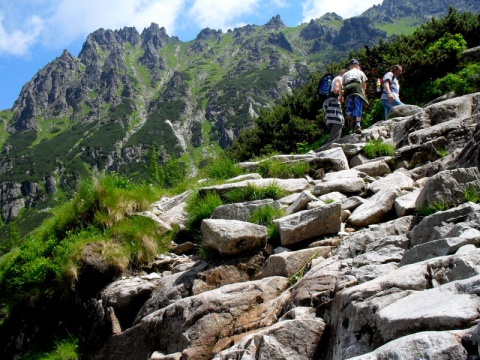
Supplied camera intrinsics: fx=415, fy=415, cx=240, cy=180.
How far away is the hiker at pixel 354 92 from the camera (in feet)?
48.1

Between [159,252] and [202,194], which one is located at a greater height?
[202,194]

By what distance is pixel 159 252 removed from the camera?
8648 millimetres

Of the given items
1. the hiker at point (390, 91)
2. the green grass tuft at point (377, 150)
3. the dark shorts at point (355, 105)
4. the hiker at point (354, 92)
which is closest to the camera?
the green grass tuft at point (377, 150)

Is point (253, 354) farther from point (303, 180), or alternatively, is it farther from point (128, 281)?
point (303, 180)

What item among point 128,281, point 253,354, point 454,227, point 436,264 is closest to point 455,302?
point 436,264

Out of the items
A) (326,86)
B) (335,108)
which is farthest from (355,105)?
(326,86)

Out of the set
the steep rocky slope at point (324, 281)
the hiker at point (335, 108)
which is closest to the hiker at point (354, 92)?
the hiker at point (335, 108)

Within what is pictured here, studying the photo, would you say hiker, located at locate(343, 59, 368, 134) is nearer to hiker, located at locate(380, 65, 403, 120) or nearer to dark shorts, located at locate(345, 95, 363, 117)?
dark shorts, located at locate(345, 95, 363, 117)

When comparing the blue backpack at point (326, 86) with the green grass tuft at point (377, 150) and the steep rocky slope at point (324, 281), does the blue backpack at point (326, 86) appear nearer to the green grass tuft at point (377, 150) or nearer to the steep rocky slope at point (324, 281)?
the green grass tuft at point (377, 150)

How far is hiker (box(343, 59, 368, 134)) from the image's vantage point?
577 inches

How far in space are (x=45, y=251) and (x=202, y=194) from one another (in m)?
3.84

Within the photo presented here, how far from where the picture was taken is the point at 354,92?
14.7 m

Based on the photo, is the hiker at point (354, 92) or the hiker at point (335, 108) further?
the hiker at point (354, 92)

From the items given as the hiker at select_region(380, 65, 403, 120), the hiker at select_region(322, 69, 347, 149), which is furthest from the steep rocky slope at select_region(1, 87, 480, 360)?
the hiker at select_region(380, 65, 403, 120)
